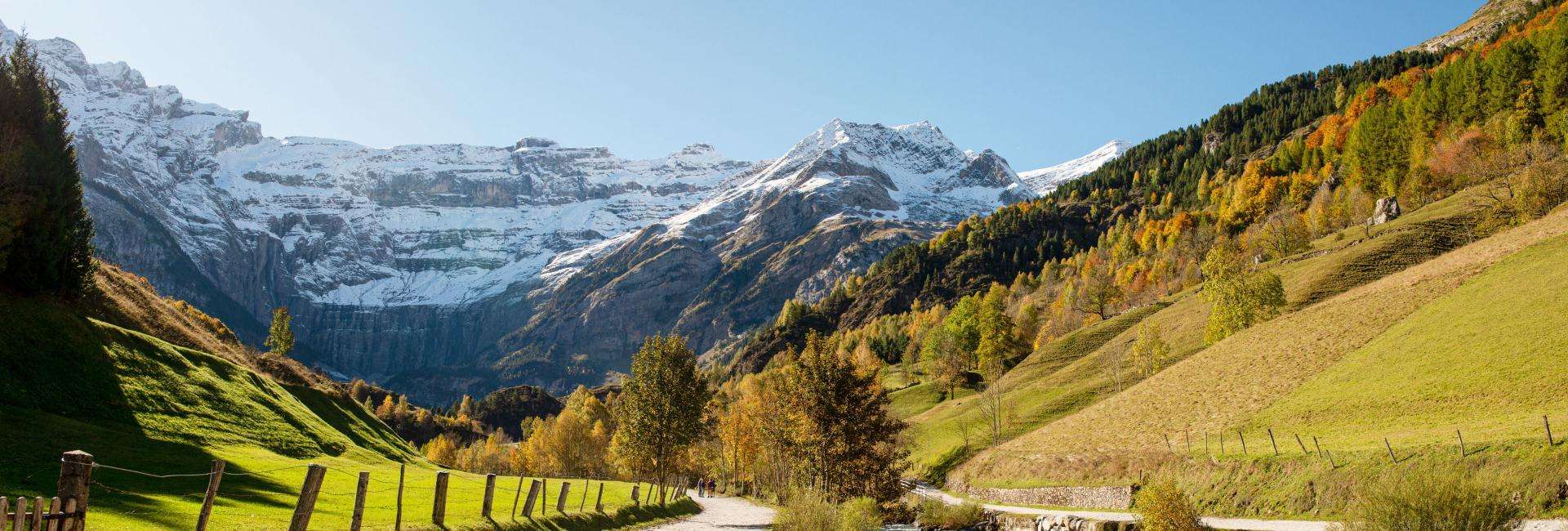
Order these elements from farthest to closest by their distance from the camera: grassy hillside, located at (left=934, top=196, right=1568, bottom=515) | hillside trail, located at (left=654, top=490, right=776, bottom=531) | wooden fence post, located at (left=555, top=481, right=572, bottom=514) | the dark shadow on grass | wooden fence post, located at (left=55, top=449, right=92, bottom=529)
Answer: hillside trail, located at (left=654, top=490, right=776, bottom=531)
wooden fence post, located at (left=555, top=481, right=572, bottom=514)
grassy hillside, located at (left=934, top=196, right=1568, bottom=515)
the dark shadow on grass
wooden fence post, located at (left=55, top=449, right=92, bottom=529)

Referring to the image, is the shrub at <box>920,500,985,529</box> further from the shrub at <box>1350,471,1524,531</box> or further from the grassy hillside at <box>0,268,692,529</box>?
the shrub at <box>1350,471,1524,531</box>

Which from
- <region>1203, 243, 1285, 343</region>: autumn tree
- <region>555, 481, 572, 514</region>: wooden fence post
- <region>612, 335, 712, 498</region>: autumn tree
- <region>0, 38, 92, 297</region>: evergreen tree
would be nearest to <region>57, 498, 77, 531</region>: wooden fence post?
<region>555, 481, 572, 514</region>: wooden fence post

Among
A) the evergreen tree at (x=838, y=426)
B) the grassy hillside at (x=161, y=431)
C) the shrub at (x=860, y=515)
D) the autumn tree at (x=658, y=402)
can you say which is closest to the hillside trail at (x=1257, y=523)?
the shrub at (x=860, y=515)

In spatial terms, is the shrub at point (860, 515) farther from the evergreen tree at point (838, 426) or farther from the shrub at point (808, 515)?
the evergreen tree at point (838, 426)

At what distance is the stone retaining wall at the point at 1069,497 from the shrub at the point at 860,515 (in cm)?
1235

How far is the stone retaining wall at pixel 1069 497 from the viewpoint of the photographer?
1737 inches

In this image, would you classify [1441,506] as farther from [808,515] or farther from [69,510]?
[69,510]

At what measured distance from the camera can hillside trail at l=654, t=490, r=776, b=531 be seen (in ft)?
149

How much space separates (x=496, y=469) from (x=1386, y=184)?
521 ft

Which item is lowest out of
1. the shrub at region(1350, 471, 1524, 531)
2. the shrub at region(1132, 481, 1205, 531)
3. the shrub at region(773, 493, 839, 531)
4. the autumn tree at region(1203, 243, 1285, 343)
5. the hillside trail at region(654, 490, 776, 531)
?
the hillside trail at region(654, 490, 776, 531)

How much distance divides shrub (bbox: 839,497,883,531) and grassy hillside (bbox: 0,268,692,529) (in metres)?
12.6

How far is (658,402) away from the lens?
57.4 meters

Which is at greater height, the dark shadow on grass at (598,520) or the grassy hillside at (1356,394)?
the grassy hillside at (1356,394)

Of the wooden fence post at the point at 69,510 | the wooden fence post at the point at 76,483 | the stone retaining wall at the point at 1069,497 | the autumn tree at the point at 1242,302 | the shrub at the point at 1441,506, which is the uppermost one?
the autumn tree at the point at 1242,302
